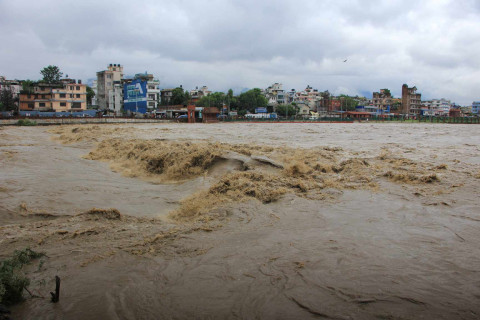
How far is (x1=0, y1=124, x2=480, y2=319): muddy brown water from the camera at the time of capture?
→ 11.1 feet

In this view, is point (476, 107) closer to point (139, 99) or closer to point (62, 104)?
point (139, 99)

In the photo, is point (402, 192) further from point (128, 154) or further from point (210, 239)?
point (128, 154)

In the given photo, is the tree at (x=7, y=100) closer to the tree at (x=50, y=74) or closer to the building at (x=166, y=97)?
the tree at (x=50, y=74)

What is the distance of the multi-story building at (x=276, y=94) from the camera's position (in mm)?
124812

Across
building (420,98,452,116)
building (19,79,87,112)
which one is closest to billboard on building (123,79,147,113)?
building (19,79,87,112)

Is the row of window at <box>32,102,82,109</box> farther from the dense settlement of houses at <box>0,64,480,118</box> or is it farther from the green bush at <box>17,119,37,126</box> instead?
the green bush at <box>17,119,37,126</box>

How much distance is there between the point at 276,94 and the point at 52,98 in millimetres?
76950

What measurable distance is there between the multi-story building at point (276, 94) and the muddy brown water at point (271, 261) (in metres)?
115

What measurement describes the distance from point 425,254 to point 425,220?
1721mm

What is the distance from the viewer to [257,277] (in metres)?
4.01

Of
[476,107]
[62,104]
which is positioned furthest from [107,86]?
[476,107]

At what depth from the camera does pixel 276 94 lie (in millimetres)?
126750

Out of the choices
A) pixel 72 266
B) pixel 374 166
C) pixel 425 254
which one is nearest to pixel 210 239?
pixel 72 266

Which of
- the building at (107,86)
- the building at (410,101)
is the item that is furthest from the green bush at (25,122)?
the building at (410,101)
